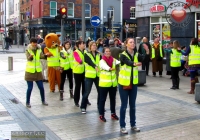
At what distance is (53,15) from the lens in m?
45.9

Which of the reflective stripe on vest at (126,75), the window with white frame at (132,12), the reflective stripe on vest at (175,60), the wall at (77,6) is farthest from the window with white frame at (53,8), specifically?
the reflective stripe on vest at (126,75)

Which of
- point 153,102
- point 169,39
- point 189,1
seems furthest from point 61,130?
point 169,39

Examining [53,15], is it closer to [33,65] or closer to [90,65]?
[33,65]

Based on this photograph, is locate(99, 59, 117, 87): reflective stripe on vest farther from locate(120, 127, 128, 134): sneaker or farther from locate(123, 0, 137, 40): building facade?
locate(123, 0, 137, 40): building facade

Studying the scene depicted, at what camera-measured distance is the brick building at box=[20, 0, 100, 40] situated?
148ft

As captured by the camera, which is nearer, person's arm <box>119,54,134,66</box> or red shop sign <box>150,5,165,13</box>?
person's arm <box>119,54,134,66</box>

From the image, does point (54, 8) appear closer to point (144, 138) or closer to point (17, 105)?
point (17, 105)

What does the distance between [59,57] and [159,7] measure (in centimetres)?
1040

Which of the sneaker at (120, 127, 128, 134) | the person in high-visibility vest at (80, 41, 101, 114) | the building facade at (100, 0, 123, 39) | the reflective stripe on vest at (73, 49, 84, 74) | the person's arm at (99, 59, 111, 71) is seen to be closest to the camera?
the sneaker at (120, 127, 128, 134)

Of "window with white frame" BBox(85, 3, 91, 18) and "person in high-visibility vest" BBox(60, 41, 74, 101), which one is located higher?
"window with white frame" BBox(85, 3, 91, 18)

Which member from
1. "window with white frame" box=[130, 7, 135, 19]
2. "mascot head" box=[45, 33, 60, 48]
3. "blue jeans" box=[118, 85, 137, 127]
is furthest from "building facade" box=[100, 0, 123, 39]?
"blue jeans" box=[118, 85, 137, 127]

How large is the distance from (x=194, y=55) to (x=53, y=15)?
36.4 meters

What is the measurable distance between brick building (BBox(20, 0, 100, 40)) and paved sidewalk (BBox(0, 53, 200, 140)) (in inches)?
1318

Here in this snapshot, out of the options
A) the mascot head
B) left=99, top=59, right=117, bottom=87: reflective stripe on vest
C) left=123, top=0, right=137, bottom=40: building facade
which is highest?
left=123, top=0, right=137, bottom=40: building facade
